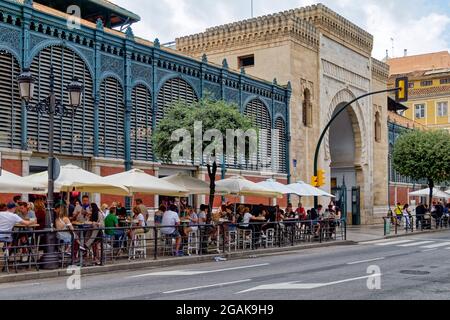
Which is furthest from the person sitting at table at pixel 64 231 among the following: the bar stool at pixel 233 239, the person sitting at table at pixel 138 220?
the bar stool at pixel 233 239

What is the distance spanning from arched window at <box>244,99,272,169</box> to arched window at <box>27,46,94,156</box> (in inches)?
413

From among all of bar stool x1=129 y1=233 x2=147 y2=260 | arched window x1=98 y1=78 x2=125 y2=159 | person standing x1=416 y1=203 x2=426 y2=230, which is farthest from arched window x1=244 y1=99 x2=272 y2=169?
bar stool x1=129 y1=233 x2=147 y2=260

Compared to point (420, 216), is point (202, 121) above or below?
above

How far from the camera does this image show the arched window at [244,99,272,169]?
3083 cm

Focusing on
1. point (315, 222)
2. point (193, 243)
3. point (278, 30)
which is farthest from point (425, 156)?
point (193, 243)

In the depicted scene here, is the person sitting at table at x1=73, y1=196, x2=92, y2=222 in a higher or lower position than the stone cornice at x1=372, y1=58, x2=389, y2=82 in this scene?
lower

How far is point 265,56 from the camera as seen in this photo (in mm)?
34000

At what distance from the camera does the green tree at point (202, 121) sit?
20016 mm

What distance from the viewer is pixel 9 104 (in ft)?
62.8

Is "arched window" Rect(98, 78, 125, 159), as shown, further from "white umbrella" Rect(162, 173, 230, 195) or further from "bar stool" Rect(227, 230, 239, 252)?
"bar stool" Rect(227, 230, 239, 252)

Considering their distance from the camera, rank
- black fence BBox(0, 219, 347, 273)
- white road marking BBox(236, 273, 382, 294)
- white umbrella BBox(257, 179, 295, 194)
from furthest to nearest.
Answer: white umbrella BBox(257, 179, 295, 194) < black fence BBox(0, 219, 347, 273) < white road marking BBox(236, 273, 382, 294)

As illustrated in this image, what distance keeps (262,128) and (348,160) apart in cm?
1263

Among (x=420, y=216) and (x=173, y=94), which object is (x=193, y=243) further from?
(x=420, y=216)

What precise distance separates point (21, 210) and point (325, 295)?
8.78 meters
